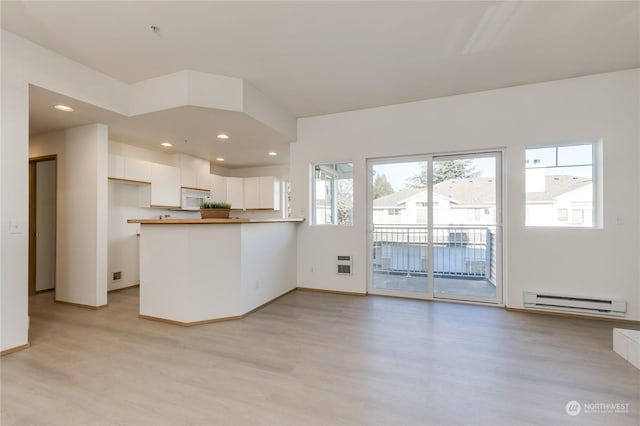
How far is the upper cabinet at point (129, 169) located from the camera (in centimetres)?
417

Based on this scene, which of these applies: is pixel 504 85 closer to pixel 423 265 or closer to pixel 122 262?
pixel 423 265

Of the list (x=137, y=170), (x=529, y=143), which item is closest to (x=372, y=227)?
(x=529, y=143)

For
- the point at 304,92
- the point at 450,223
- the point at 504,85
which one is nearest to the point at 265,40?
the point at 304,92

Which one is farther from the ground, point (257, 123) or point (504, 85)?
point (504, 85)

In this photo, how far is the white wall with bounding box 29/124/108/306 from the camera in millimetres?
3619

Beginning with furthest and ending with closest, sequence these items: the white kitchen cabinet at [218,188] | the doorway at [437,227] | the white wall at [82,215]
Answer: the white kitchen cabinet at [218,188] → the doorway at [437,227] → the white wall at [82,215]

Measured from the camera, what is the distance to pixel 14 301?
2.42 meters

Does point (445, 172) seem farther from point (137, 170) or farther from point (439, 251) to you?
point (137, 170)

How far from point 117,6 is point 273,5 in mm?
1222

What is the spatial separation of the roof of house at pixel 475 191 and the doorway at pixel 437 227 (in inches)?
0.5

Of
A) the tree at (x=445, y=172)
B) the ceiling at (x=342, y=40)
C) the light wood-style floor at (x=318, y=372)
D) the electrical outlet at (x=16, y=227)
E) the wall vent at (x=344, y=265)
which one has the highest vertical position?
the ceiling at (x=342, y=40)

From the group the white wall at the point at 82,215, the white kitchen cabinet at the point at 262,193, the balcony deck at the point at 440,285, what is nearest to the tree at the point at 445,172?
the balcony deck at the point at 440,285

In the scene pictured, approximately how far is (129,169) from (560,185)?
244 inches

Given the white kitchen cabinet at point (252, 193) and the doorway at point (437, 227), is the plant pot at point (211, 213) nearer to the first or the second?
the doorway at point (437, 227)
